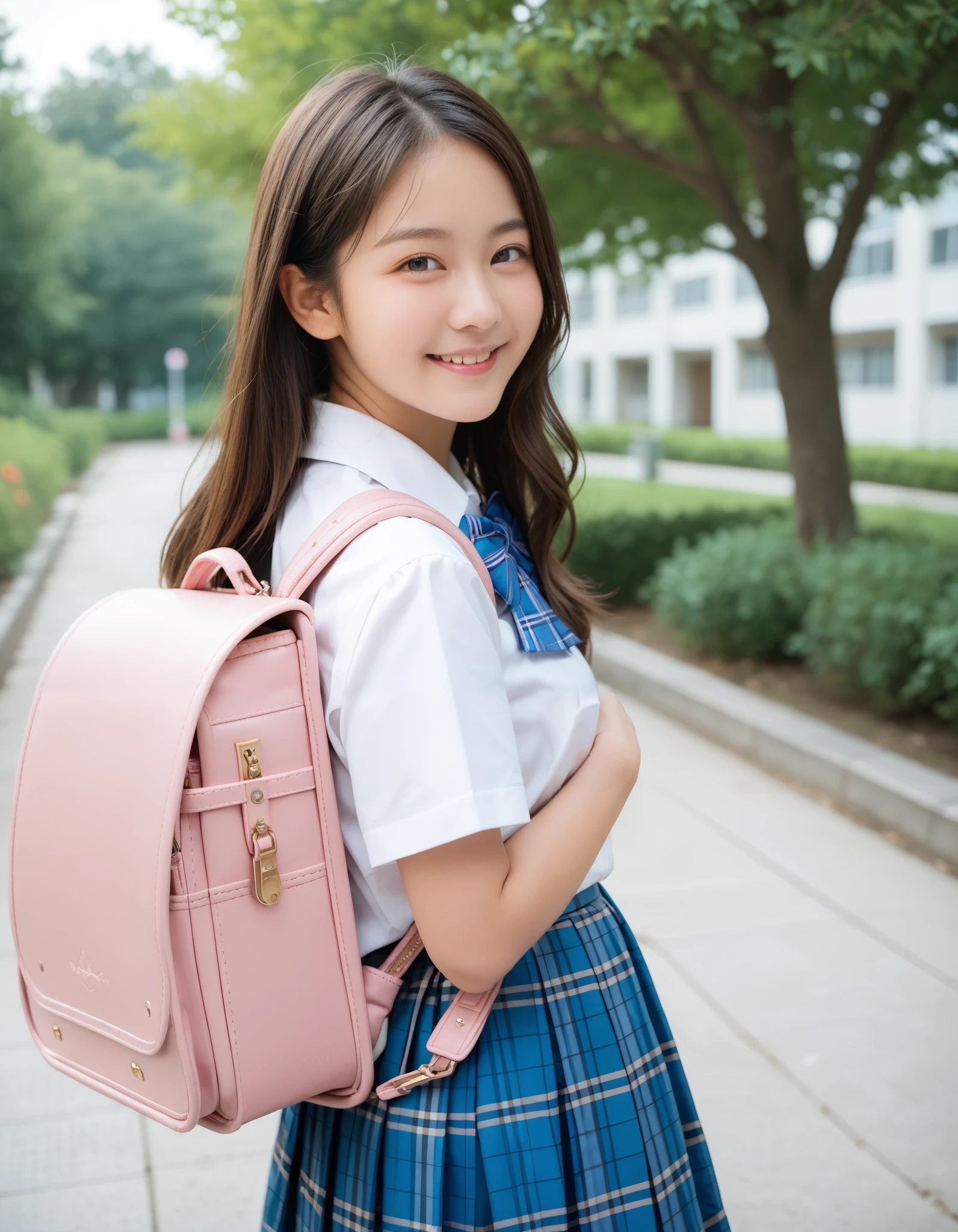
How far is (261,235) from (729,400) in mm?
33478

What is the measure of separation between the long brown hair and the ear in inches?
0.5

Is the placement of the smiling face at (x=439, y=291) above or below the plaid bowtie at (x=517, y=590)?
above

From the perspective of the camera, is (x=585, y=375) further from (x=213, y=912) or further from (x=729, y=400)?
(x=213, y=912)

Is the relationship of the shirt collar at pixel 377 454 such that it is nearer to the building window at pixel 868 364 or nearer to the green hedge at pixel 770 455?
the green hedge at pixel 770 455

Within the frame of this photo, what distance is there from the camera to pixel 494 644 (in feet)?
3.51

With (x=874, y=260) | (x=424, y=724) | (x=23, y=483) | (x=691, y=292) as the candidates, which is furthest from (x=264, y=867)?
(x=691, y=292)

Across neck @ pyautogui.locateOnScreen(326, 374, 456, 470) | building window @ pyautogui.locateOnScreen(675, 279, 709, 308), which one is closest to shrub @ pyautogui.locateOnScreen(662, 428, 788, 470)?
building window @ pyautogui.locateOnScreen(675, 279, 709, 308)

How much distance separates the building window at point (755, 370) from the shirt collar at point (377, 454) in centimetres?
3254

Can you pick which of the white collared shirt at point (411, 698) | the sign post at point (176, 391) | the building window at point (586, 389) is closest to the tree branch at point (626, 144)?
the white collared shirt at point (411, 698)

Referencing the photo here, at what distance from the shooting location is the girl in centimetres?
102

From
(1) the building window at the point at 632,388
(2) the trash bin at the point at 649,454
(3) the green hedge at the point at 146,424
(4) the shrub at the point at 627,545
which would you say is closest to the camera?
(4) the shrub at the point at 627,545

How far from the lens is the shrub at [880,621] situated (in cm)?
485

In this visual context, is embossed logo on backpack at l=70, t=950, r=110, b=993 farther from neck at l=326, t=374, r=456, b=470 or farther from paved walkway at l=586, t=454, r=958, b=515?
paved walkway at l=586, t=454, r=958, b=515

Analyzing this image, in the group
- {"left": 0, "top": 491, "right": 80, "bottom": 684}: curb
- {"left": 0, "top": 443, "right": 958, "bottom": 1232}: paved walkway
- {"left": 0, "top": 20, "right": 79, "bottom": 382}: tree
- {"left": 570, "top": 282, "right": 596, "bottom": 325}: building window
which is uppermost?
{"left": 570, "top": 282, "right": 596, "bottom": 325}: building window
